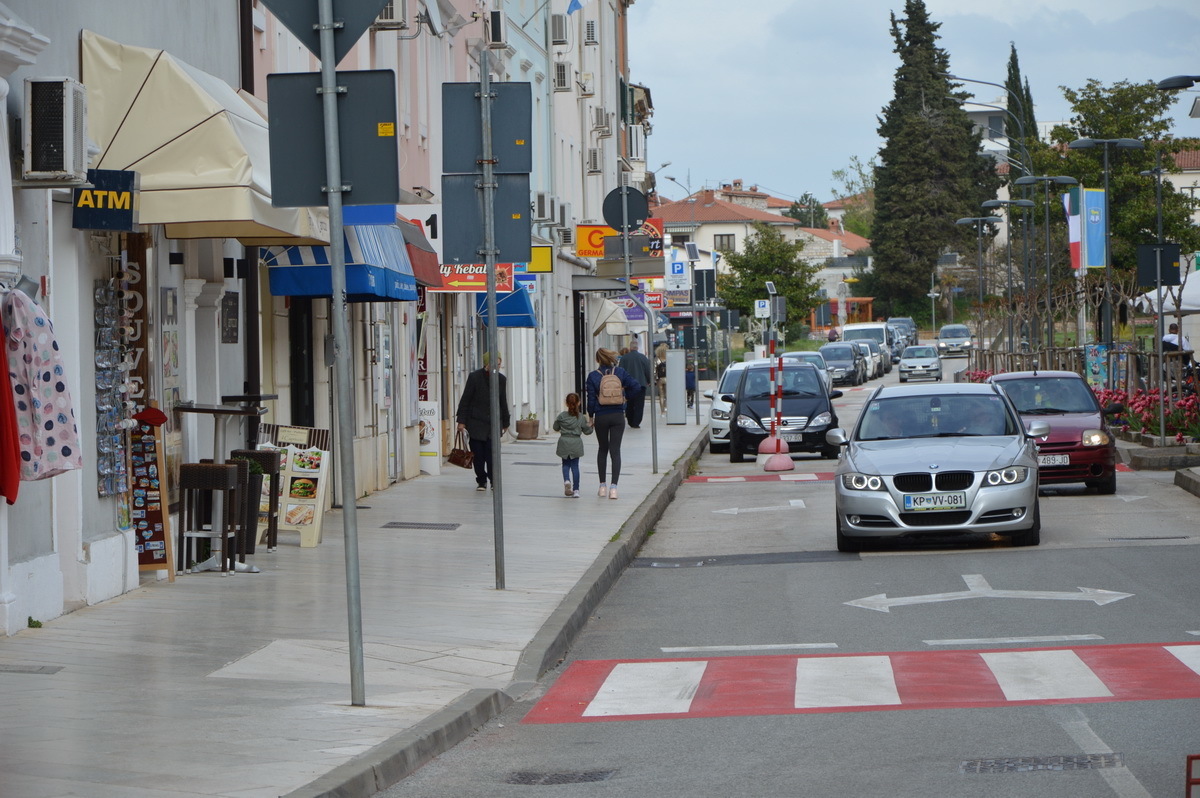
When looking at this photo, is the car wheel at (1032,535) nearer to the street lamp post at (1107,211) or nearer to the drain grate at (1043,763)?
the drain grate at (1043,763)

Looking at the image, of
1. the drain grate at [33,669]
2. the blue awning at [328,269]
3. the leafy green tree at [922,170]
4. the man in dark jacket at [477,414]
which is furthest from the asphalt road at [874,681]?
the leafy green tree at [922,170]

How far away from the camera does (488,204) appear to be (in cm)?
1320

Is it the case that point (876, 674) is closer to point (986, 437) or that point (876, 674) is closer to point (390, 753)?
point (390, 753)

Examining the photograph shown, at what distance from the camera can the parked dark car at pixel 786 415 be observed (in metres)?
31.9

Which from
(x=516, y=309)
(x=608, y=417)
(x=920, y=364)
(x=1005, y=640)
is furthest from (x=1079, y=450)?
(x=920, y=364)

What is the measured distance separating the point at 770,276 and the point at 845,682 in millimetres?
86364

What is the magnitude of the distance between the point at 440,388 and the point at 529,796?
23844 mm

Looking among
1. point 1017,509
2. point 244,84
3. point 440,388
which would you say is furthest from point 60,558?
point 440,388

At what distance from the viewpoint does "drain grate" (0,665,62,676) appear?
955cm

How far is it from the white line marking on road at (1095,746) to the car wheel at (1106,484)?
13.8 metres

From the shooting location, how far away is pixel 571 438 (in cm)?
2192

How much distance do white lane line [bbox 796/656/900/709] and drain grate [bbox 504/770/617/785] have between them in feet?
5.61

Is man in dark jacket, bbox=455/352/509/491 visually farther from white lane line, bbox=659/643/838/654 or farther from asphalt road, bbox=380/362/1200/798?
white lane line, bbox=659/643/838/654

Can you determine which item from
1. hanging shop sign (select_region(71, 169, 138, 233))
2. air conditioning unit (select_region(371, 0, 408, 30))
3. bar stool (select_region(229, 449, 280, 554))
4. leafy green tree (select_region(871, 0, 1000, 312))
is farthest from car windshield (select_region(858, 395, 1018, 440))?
leafy green tree (select_region(871, 0, 1000, 312))
